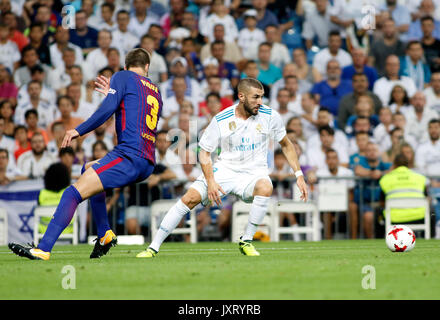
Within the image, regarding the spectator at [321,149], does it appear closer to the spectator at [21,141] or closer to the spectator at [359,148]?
the spectator at [359,148]

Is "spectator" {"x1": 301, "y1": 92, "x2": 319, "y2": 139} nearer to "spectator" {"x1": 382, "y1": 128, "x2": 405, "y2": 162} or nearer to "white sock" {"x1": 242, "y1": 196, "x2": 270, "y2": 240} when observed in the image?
"spectator" {"x1": 382, "y1": 128, "x2": 405, "y2": 162}

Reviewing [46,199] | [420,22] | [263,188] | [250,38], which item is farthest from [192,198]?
[420,22]

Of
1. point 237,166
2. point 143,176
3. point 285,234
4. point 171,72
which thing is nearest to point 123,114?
point 143,176

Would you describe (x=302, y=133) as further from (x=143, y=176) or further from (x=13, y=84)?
(x=143, y=176)

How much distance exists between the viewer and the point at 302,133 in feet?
59.9

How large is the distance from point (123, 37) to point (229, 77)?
8.73ft

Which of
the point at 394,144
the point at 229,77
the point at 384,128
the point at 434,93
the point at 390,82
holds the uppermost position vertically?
the point at 229,77

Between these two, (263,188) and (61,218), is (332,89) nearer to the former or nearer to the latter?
(263,188)

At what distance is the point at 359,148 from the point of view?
58.6ft

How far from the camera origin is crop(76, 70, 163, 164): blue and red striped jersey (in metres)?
9.69

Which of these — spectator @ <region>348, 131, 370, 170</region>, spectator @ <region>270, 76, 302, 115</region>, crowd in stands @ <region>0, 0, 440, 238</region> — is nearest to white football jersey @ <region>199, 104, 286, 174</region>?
crowd in stands @ <region>0, 0, 440, 238</region>

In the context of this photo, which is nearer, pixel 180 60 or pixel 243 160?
pixel 243 160

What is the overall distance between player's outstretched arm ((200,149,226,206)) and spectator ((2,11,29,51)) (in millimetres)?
11001

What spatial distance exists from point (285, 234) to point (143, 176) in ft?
27.5
